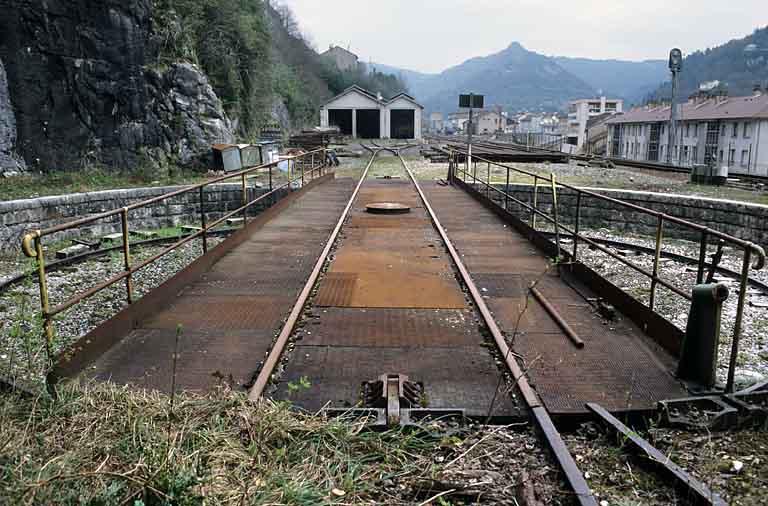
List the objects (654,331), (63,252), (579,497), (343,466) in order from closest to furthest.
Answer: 1. (579,497)
2. (343,466)
3. (654,331)
4. (63,252)

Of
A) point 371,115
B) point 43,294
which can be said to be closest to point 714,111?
point 371,115

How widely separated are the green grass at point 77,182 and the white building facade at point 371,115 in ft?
119

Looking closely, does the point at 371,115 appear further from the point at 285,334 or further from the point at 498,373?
the point at 498,373

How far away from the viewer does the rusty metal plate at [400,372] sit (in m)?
3.79

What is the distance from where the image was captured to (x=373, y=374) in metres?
4.17

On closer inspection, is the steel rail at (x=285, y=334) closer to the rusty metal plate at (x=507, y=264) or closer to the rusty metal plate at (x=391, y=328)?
the rusty metal plate at (x=391, y=328)

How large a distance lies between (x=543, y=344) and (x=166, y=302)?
11.2 ft

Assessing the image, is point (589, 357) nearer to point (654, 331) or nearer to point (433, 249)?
point (654, 331)

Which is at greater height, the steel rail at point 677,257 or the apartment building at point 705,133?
the apartment building at point 705,133

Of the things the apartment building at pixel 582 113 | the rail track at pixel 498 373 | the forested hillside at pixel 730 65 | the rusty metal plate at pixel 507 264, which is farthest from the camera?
the forested hillside at pixel 730 65

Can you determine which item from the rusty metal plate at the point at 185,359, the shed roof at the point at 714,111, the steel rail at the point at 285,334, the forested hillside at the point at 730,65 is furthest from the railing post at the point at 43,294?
the forested hillside at the point at 730,65

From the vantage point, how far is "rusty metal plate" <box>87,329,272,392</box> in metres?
4.04

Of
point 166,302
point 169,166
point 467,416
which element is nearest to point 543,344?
point 467,416

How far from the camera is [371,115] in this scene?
185 ft
